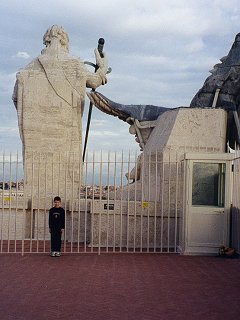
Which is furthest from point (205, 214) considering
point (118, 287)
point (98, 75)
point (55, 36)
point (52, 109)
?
point (55, 36)

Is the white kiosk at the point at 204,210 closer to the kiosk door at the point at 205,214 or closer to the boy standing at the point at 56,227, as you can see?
the kiosk door at the point at 205,214

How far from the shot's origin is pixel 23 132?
1582 cm


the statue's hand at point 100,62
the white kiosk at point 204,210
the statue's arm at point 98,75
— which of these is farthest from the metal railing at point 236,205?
the statue's hand at point 100,62

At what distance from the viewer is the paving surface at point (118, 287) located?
6973 mm

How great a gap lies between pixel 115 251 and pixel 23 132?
176 inches

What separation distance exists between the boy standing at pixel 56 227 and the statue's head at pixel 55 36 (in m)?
5.57

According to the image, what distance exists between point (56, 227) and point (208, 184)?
310cm

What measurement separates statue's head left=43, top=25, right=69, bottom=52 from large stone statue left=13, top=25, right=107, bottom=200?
53cm

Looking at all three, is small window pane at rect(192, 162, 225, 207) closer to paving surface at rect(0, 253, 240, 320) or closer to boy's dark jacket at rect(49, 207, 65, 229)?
paving surface at rect(0, 253, 240, 320)

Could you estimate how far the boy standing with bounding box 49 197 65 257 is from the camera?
1209 cm

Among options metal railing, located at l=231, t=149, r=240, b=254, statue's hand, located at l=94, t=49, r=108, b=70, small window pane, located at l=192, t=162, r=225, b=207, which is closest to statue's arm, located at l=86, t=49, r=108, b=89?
statue's hand, located at l=94, t=49, r=108, b=70

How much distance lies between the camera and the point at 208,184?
12516 mm

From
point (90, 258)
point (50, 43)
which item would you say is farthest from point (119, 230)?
point (50, 43)

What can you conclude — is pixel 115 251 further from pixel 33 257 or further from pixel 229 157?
pixel 229 157
